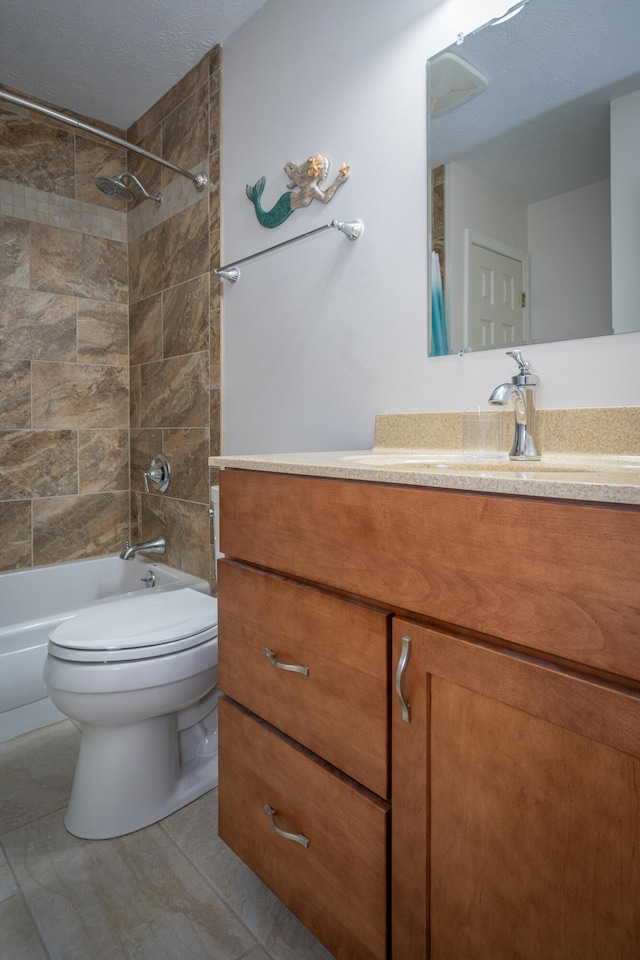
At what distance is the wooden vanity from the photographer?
57cm

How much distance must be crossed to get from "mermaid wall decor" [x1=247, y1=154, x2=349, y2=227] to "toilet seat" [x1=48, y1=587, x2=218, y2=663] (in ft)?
3.96

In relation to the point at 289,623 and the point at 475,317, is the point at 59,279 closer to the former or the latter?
the point at 475,317

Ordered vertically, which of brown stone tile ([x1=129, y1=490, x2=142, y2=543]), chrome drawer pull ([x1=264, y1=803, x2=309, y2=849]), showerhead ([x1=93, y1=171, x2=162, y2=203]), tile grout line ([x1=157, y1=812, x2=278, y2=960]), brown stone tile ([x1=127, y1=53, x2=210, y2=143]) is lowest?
tile grout line ([x1=157, y1=812, x2=278, y2=960])

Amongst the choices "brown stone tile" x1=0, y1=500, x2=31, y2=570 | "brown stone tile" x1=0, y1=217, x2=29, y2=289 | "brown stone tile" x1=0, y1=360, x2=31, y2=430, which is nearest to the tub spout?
"brown stone tile" x1=0, y1=500, x2=31, y2=570

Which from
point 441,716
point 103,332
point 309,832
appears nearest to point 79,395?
point 103,332

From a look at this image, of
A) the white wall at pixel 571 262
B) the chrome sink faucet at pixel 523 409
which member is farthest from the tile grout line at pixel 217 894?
the white wall at pixel 571 262

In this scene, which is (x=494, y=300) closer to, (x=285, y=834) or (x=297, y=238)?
(x=297, y=238)

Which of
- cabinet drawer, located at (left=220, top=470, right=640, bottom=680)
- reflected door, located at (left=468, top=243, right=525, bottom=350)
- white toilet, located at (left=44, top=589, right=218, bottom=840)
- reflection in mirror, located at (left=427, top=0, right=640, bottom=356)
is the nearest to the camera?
cabinet drawer, located at (left=220, top=470, right=640, bottom=680)

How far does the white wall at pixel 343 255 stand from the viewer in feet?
4.14

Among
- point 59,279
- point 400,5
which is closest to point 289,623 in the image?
point 400,5

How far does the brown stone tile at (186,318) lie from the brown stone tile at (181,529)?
0.64 m

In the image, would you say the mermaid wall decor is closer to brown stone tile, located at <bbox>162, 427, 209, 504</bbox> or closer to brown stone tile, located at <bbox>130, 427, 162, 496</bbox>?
brown stone tile, located at <bbox>162, 427, 209, 504</bbox>

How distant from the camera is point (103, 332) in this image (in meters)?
2.54

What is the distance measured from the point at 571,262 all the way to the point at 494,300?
0.57 feet
